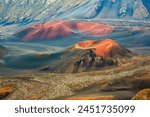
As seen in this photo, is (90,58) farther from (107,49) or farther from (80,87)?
(80,87)

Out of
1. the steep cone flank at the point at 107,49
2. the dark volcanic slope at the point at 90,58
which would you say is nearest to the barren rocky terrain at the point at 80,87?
the dark volcanic slope at the point at 90,58

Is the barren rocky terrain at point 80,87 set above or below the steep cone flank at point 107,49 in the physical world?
above

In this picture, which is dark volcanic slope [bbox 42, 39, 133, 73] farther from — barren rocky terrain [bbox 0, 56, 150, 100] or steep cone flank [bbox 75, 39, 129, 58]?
barren rocky terrain [bbox 0, 56, 150, 100]

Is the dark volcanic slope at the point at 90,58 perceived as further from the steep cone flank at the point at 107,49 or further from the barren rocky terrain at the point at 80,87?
the barren rocky terrain at the point at 80,87

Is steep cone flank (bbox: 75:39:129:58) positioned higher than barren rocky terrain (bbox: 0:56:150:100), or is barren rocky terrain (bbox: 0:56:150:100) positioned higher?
barren rocky terrain (bbox: 0:56:150:100)

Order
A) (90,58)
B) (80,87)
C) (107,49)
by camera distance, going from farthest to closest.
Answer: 1. (107,49)
2. (90,58)
3. (80,87)

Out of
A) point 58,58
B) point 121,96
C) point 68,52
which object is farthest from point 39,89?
point 68,52

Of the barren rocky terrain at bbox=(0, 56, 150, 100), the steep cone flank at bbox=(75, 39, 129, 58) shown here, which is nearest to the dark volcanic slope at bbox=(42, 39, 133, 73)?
the steep cone flank at bbox=(75, 39, 129, 58)

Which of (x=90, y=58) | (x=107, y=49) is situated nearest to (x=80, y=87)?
(x=90, y=58)
